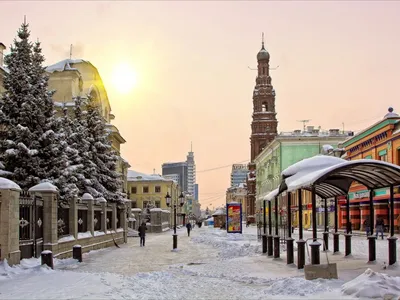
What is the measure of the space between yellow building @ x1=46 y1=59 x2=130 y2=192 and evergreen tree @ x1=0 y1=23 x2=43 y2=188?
16488 mm

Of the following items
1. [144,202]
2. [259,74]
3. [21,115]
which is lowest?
[144,202]

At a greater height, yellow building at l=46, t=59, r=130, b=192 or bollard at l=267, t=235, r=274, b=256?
yellow building at l=46, t=59, r=130, b=192

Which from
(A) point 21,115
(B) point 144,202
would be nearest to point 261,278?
(A) point 21,115

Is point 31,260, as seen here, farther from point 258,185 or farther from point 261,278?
point 258,185

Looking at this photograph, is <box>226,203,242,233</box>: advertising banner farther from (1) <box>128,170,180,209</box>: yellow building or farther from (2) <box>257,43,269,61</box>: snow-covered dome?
(2) <box>257,43,269,61</box>: snow-covered dome

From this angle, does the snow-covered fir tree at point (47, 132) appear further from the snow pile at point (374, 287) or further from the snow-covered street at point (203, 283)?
the snow pile at point (374, 287)

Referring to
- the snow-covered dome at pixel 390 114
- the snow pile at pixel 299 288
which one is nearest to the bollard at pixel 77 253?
the snow pile at pixel 299 288

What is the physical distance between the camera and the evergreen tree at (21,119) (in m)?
22.6

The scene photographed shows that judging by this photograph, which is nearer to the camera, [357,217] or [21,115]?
[21,115]

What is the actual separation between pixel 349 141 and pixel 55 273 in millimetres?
41983

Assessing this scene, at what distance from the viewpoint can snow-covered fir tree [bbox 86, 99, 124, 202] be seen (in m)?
37.2

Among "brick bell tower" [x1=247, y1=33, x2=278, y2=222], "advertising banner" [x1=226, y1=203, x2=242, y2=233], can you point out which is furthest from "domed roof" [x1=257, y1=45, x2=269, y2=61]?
"advertising banner" [x1=226, y1=203, x2=242, y2=233]

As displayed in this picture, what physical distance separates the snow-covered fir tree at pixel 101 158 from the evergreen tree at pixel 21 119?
12861mm

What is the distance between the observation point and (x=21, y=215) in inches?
691
